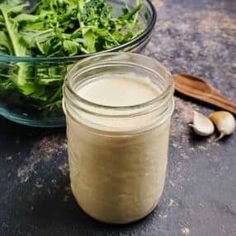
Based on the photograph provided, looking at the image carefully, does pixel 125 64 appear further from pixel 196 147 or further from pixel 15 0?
pixel 15 0

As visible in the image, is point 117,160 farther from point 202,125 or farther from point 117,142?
point 202,125

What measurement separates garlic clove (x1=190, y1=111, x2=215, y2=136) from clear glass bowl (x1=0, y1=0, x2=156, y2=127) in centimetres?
13

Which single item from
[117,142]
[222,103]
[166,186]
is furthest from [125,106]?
[222,103]

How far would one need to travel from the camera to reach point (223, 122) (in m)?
0.72

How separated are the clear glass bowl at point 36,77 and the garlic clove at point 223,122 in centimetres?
15

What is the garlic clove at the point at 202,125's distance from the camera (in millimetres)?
711

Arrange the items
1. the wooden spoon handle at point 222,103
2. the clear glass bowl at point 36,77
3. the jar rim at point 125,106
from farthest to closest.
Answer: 1. the wooden spoon handle at point 222,103
2. the clear glass bowl at point 36,77
3. the jar rim at point 125,106

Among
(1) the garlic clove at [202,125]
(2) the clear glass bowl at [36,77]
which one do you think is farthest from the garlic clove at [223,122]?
(2) the clear glass bowl at [36,77]

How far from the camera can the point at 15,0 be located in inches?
31.9

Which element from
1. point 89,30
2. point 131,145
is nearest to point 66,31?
point 89,30

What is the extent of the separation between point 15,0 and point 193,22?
0.37 metres

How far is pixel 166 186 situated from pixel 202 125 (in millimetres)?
122

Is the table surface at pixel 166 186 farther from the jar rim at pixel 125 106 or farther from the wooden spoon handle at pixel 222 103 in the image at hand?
the jar rim at pixel 125 106

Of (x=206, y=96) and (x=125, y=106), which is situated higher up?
(x=125, y=106)
